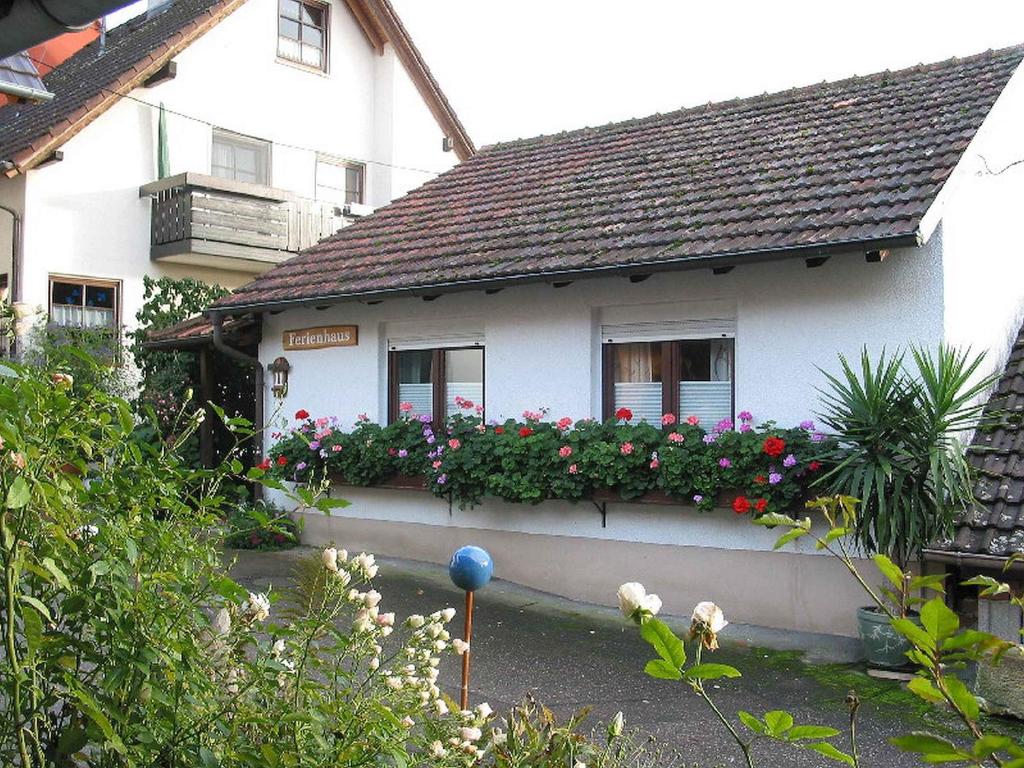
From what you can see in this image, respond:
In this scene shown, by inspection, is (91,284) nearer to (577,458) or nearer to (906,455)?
(577,458)

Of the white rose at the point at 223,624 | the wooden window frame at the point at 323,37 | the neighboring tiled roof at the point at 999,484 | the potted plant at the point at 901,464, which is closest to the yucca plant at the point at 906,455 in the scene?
the potted plant at the point at 901,464

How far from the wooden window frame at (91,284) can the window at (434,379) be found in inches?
249

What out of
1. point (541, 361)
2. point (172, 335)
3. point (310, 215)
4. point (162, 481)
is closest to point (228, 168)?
point (310, 215)

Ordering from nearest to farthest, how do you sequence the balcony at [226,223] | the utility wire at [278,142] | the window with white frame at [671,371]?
the window with white frame at [671,371] → the balcony at [226,223] → the utility wire at [278,142]

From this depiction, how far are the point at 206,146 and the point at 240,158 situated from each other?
872 mm

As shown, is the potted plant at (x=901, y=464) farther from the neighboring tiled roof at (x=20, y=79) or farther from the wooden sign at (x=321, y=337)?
the neighboring tiled roof at (x=20, y=79)

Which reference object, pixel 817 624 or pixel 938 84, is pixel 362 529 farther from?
pixel 938 84

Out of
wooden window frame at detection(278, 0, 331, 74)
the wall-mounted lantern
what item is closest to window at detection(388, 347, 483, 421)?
the wall-mounted lantern

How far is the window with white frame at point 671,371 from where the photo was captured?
8.99 metres

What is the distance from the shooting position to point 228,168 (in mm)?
17531

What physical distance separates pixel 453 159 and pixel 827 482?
49.5 feet

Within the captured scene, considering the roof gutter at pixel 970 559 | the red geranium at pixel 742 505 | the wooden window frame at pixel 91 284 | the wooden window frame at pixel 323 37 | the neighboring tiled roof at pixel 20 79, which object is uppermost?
the wooden window frame at pixel 323 37

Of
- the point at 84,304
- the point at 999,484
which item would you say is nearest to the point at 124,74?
the point at 84,304

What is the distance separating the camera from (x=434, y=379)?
11.0 meters
